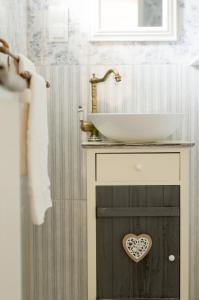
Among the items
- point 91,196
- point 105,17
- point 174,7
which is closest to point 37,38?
point 105,17

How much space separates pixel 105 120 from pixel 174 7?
807 millimetres

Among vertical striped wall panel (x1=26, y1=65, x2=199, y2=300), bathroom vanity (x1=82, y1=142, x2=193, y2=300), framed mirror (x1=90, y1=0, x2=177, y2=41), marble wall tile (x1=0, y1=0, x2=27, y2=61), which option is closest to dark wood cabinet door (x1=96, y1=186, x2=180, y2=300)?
bathroom vanity (x1=82, y1=142, x2=193, y2=300)

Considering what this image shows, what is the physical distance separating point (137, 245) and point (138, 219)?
0.10 meters

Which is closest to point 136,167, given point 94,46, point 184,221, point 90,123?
point 184,221

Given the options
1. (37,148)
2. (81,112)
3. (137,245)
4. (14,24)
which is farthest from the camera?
(81,112)

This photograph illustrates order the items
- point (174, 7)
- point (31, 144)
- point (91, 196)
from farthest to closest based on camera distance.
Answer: point (174, 7), point (91, 196), point (31, 144)

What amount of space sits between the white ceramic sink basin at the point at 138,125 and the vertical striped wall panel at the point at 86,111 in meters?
0.45

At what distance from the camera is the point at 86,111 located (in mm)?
2348

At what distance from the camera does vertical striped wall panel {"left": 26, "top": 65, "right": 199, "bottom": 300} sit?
2342 millimetres

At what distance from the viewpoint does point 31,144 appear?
145cm

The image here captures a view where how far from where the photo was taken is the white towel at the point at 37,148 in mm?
1445

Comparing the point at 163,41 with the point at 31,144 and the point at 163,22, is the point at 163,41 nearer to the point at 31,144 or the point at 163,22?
the point at 163,22

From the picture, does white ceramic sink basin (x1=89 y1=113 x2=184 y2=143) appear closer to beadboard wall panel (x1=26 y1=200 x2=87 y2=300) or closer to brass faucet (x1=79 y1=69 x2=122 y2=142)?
brass faucet (x1=79 y1=69 x2=122 y2=142)

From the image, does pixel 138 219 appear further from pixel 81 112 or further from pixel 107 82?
pixel 107 82
